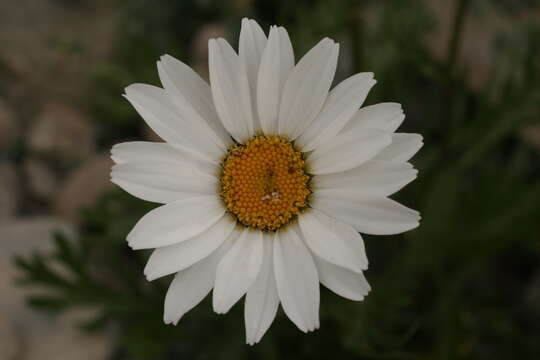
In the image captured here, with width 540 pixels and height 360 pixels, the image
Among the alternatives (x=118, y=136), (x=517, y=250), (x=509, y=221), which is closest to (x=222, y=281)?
(x=509, y=221)

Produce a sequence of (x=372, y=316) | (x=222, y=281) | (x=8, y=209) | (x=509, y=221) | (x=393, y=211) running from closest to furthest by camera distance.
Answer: (x=393, y=211) → (x=222, y=281) → (x=372, y=316) → (x=509, y=221) → (x=8, y=209)

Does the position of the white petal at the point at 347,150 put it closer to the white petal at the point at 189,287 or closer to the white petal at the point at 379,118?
the white petal at the point at 379,118

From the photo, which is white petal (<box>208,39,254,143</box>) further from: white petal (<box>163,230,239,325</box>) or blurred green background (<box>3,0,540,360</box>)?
blurred green background (<box>3,0,540,360</box>)

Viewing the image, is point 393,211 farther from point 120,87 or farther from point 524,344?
point 120,87

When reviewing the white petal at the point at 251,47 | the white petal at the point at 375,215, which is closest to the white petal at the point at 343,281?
the white petal at the point at 375,215

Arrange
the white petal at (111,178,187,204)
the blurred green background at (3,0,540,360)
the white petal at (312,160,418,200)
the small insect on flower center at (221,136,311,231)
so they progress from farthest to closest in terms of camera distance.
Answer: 1. the blurred green background at (3,0,540,360)
2. the small insect on flower center at (221,136,311,231)
3. the white petal at (111,178,187,204)
4. the white petal at (312,160,418,200)

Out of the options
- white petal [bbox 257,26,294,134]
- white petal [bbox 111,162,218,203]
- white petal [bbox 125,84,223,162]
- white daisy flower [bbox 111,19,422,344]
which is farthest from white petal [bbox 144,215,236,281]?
white petal [bbox 257,26,294,134]
